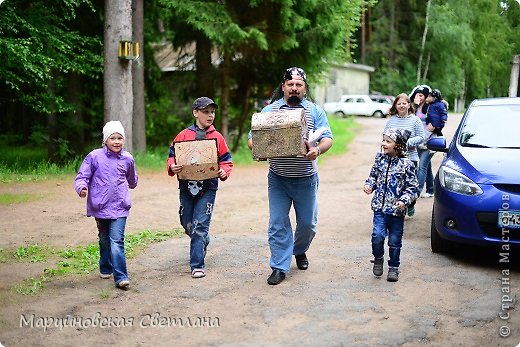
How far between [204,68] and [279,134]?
1333 cm

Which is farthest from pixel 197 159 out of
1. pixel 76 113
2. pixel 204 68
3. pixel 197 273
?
pixel 76 113

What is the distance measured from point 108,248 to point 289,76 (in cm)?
251

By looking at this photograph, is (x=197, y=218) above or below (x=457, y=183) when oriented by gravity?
below

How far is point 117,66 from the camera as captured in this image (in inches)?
561

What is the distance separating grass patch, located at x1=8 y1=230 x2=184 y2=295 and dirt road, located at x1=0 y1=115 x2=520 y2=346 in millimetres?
157

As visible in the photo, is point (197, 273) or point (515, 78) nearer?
point (197, 273)

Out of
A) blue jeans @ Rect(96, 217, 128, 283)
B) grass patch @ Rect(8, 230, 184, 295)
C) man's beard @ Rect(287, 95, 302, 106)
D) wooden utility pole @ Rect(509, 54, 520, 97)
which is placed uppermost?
wooden utility pole @ Rect(509, 54, 520, 97)

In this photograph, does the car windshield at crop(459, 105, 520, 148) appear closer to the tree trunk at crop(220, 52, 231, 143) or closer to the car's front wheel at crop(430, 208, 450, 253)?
the car's front wheel at crop(430, 208, 450, 253)

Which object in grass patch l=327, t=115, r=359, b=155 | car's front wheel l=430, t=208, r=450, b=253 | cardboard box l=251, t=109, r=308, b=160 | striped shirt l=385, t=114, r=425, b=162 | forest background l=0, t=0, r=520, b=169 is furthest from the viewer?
grass patch l=327, t=115, r=359, b=155

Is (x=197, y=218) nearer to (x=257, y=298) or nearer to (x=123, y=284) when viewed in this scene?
(x=123, y=284)

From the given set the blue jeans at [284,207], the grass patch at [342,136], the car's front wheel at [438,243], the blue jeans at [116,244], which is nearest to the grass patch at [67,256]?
the blue jeans at [116,244]

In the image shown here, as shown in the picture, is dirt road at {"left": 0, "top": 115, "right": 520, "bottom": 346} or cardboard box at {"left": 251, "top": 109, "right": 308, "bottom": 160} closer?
dirt road at {"left": 0, "top": 115, "right": 520, "bottom": 346}

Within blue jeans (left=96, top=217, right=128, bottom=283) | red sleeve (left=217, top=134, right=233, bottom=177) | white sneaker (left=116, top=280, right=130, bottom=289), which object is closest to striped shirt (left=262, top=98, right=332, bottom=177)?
red sleeve (left=217, top=134, right=233, bottom=177)

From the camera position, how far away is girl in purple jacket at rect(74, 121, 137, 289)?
5844 mm
